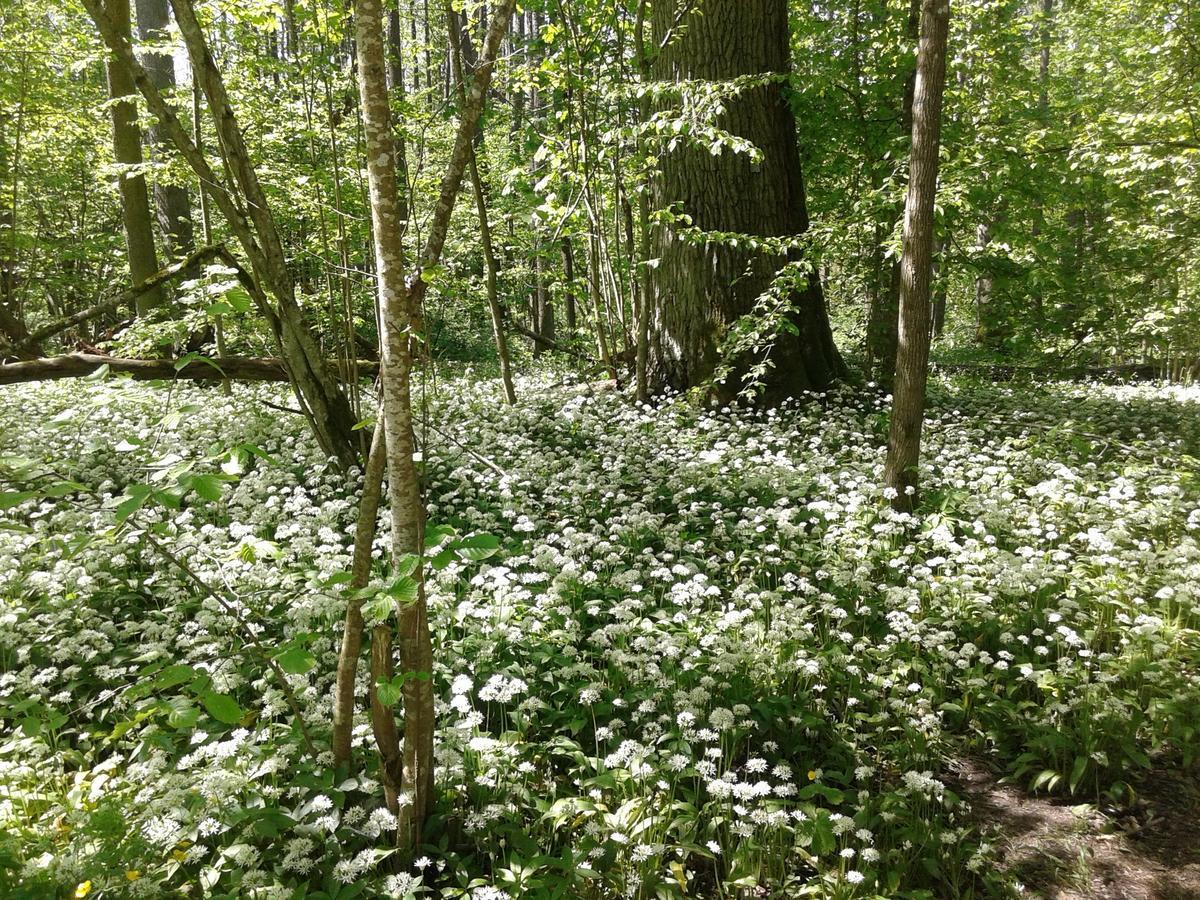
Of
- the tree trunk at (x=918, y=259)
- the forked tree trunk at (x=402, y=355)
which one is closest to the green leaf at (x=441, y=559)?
the forked tree trunk at (x=402, y=355)

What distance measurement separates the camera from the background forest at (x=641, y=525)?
2.68m

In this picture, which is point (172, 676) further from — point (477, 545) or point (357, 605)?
point (477, 545)

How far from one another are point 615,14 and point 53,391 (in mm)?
9207

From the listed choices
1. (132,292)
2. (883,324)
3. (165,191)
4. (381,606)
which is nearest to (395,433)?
(381,606)

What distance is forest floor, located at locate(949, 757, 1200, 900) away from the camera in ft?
9.53

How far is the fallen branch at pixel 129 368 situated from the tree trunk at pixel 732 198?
149 inches

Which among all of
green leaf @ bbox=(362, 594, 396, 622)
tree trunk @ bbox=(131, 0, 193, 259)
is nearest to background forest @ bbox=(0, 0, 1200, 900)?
green leaf @ bbox=(362, 594, 396, 622)

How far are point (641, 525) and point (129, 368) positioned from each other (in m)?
5.64

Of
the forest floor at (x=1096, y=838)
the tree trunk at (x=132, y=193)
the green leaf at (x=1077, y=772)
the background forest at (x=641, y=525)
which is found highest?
the tree trunk at (x=132, y=193)

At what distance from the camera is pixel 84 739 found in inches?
131

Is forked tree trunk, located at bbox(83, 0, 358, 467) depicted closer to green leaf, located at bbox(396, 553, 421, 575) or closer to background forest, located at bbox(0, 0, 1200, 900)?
background forest, located at bbox(0, 0, 1200, 900)

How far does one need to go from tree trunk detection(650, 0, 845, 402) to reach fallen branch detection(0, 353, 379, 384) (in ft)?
12.4

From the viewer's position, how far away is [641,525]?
5301 mm

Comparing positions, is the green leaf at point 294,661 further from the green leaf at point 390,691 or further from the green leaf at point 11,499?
the green leaf at point 11,499
